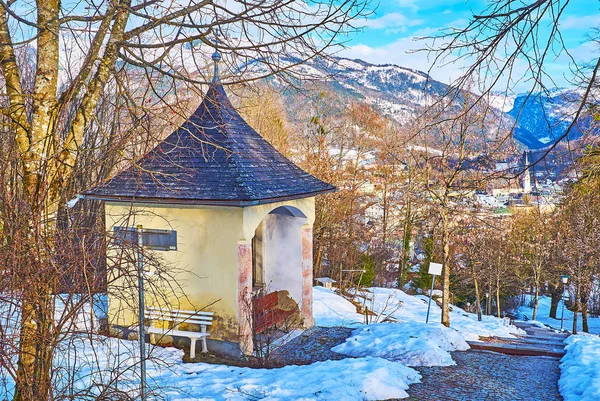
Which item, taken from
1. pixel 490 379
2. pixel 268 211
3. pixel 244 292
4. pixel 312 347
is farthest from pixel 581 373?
pixel 268 211

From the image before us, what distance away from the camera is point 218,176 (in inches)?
305

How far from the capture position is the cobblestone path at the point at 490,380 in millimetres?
5852

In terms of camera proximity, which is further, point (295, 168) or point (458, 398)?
point (295, 168)

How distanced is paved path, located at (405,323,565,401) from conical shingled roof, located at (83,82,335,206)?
11.4ft

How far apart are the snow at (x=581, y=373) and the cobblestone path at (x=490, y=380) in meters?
0.13

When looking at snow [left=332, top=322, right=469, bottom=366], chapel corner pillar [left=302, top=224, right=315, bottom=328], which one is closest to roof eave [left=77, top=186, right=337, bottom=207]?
chapel corner pillar [left=302, top=224, right=315, bottom=328]

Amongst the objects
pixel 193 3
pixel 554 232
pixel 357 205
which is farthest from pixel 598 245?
pixel 193 3

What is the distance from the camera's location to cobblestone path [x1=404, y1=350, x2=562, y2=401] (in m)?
5.85

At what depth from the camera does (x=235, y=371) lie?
21.8ft

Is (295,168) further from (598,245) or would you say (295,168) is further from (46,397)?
(598,245)

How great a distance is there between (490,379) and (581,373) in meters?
1.22

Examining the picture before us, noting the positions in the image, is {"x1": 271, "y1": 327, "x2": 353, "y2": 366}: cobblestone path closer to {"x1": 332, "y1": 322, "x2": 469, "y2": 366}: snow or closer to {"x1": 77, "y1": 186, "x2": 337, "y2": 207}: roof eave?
{"x1": 332, "y1": 322, "x2": 469, "y2": 366}: snow

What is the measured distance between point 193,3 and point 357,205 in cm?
2050

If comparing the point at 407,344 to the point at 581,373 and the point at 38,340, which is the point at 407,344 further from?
the point at 38,340
